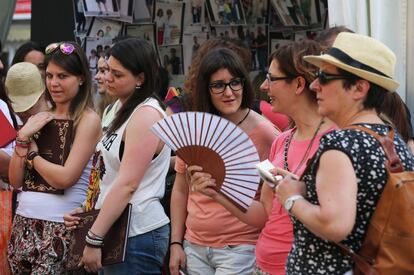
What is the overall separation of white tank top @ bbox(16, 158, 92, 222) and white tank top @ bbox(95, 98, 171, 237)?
1.27ft

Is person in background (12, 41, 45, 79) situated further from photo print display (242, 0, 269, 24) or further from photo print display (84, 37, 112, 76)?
photo print display (242, 0, 269, 24)

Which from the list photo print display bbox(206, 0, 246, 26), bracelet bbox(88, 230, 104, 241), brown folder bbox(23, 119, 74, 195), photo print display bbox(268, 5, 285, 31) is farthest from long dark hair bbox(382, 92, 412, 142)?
photo print display bbox(206, 0, 246, 26)

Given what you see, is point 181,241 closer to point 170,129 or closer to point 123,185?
point 123,185

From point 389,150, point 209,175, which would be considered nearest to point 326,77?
point 389,150

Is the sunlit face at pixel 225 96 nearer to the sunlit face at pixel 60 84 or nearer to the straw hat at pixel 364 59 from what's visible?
the sunlit face at pixel 60 84

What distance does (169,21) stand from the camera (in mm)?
6668

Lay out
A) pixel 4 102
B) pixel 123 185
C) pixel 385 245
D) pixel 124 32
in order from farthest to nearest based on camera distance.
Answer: pixel 124 32 → pixel 4 102 → pixel 123 185 → pixel 385 245

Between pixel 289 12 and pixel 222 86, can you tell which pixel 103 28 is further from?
pixel 222 86

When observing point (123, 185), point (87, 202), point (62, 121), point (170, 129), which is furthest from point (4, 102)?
point (170, 129)

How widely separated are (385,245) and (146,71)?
5.75 feet

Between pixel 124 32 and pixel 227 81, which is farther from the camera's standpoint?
pixel 124 32

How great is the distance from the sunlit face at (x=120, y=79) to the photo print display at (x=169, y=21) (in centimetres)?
299

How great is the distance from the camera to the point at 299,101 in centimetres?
318

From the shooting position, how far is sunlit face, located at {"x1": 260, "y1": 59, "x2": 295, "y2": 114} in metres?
3.18
